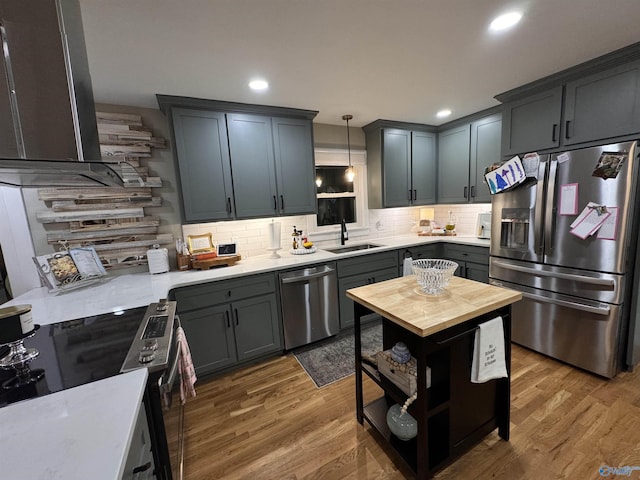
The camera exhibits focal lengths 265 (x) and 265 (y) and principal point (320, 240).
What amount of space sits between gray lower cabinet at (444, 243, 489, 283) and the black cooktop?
322 centimetres

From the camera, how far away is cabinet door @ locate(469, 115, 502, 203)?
9.85ft

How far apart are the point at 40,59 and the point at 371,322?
328 cm

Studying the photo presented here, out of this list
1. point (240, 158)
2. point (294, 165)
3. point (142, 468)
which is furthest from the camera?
point (294, 165)

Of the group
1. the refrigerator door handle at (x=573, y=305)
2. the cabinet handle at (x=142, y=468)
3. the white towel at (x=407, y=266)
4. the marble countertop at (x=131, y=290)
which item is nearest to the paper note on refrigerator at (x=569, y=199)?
the refrigerator door handle at (x=573, y=305)

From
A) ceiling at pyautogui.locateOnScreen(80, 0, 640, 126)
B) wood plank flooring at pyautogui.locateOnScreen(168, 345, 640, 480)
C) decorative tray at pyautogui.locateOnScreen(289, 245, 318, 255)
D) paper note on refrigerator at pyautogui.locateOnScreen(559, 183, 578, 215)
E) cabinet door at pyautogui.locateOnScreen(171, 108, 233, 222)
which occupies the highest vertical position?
ceiling at pyautogui.locateOnScreen(80, 0, 640, 126)

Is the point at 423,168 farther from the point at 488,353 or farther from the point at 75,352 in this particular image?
the point at 75,352

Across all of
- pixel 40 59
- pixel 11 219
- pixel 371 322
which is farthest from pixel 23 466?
pixel 371 322

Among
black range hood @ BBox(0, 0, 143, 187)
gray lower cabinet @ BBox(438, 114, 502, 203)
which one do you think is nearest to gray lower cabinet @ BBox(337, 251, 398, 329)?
gray lower cabinet @ BBox(438, 114, 502, 203)

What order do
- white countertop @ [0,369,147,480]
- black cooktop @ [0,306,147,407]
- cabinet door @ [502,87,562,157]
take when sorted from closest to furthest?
white countertop @ [0,369,147,480] → black cooktop @ [0,306,147,407] → cabinet door @ [502,87,562,157]

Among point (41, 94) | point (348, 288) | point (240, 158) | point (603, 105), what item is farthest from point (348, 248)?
point (41, 94)

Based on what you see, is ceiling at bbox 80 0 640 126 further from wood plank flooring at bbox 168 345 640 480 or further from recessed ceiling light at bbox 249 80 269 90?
wood plank flooring at bbox 168 345 640 480

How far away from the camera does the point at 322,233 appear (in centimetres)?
342

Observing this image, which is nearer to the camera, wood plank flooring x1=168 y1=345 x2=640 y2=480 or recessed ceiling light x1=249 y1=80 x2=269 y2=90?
wood plank flooring x1=168 y1=345 x2=640 y2=480

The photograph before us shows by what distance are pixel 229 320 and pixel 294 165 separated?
166 cm
